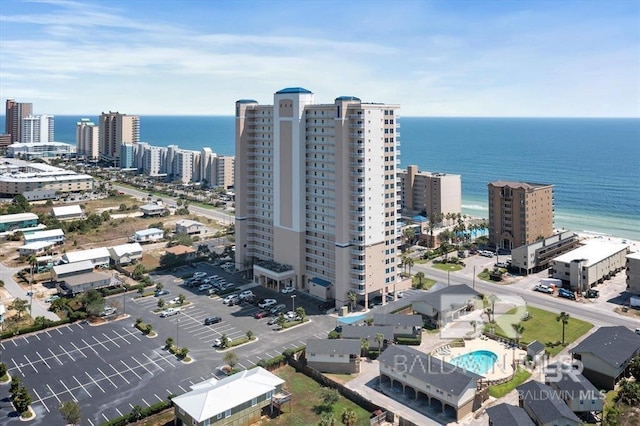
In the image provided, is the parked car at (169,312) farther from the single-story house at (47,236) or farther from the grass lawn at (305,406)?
the single-story house at (47,236)

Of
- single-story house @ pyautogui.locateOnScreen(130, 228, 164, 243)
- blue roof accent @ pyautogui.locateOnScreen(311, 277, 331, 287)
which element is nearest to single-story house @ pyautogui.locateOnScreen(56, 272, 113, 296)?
single-story house @ pyautogui.locateOnScreen(130, 228, 164, 243)

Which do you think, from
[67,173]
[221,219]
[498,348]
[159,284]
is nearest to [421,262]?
[498,348]

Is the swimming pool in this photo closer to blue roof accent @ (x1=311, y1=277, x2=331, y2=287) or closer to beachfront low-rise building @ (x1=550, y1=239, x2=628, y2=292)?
blue roof accent @ (x1=311, y1=277, x2=331, y2=287)

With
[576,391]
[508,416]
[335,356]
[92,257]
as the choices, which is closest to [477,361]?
[576,391]

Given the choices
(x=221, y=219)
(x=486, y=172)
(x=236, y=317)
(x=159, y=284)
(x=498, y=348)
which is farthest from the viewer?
(x=486, y=172)

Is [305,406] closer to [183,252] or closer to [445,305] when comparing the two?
[445,305]

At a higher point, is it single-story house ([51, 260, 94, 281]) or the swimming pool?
single-story house ([51, 260, 94, 281])

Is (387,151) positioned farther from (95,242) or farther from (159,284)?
(95,242)
